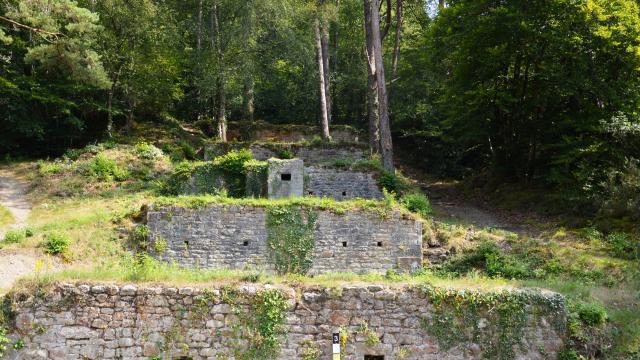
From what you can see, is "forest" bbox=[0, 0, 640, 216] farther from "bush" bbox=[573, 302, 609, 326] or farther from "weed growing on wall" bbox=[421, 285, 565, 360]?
"weed growing on wall" bbox=[421, 285, 565, 360]

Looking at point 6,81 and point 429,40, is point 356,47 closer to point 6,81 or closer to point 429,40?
point 429,40

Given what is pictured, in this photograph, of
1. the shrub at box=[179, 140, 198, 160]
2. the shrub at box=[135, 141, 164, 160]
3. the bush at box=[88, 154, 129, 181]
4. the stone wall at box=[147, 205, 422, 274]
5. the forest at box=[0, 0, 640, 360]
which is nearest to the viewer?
the forest at box=[0, 0, 640, 360]

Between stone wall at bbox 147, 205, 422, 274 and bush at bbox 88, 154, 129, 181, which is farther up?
bush at bbox 88, 154, 129, 181

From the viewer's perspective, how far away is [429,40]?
956 inches

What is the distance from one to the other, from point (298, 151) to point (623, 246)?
1298 centimetres

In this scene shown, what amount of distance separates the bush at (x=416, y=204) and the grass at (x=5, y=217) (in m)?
12.6

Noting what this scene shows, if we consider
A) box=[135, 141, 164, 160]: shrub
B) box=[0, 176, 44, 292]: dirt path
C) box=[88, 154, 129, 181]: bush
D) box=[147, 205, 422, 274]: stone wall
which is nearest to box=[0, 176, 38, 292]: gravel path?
box=[0, 176, 44, 292]: dirt path

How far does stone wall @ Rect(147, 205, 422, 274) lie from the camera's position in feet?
45.5

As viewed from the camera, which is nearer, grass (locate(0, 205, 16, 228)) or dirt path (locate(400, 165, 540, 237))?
grass (locate(0, 205, 16, 228))


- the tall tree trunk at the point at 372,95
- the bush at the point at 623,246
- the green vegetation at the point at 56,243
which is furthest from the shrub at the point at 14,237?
the bush at the point at 623,246

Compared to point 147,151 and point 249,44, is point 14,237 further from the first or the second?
point 249,44

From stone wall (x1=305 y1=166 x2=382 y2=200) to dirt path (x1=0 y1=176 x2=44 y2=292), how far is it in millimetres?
9226

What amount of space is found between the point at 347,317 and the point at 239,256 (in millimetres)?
6825

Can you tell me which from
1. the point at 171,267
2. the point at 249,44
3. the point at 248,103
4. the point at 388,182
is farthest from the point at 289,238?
the point at 248,103
